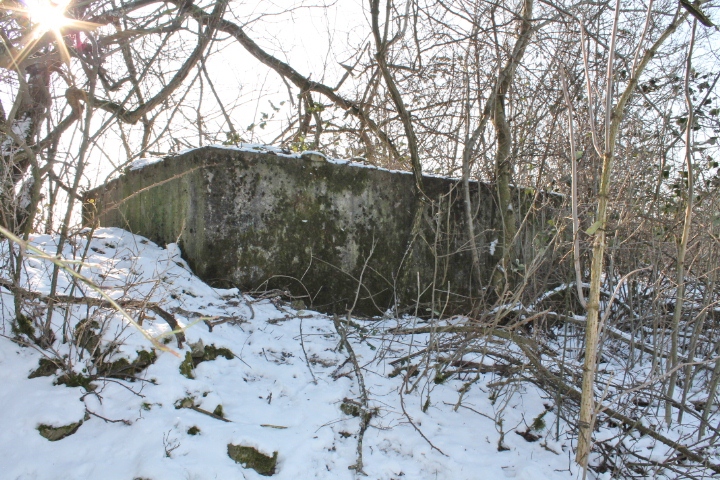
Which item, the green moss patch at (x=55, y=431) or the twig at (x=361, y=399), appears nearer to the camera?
the green moss patch at (x=55, y=431)

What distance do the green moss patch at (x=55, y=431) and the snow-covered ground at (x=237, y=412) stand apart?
0.02m

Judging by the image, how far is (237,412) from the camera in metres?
2.41

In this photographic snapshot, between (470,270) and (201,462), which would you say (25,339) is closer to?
(201,462)

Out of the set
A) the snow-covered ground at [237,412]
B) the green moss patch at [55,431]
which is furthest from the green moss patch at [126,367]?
the green moss patch at [55,431]

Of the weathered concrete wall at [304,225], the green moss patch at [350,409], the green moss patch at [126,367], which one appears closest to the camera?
the green moss patch at [126,367]

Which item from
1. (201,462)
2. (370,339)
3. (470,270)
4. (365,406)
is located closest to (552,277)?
(470,270)

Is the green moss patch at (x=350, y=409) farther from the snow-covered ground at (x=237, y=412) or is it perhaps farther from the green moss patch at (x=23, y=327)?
the green moss patch at (x=23, y=327)

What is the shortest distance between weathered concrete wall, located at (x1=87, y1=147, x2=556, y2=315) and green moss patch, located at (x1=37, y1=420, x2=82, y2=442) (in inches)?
60.5

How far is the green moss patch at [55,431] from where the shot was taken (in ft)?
6.66

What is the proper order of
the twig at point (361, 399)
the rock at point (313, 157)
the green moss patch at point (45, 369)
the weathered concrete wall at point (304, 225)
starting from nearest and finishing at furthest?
the twig at point (361, 399), the green moss patch at point (45, 369), the weathered concrete wall at point (304, 225), the rock at point (313, 157)

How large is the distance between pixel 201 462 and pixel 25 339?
1.10 meters

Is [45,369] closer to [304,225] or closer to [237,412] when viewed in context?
[237,412]

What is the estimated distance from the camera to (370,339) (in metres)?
3.37

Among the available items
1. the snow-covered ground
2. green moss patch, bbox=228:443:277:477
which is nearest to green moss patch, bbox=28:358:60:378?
the snow-covered ground
